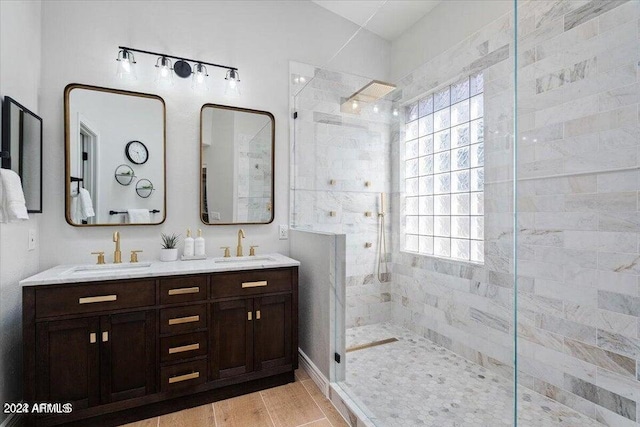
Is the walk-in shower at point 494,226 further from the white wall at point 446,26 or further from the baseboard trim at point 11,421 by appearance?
the baseboard trim at point 11,421

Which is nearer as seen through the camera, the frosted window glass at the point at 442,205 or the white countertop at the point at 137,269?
the white countertop at the point at 137,269

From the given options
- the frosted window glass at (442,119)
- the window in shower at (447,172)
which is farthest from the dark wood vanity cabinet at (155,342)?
the frosted window glass at (442,119)

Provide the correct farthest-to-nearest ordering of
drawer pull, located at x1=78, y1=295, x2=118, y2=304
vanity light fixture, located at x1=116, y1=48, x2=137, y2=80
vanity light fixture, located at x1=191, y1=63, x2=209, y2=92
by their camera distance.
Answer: vanity light fixture, located at x1=191, y1=63, x2=209, y2=92
vanity light fixture, located at x1=116, y1=48, x2=137, y2=80
drawer pull, located at x1=78, y1=295, x2=118, y2=304

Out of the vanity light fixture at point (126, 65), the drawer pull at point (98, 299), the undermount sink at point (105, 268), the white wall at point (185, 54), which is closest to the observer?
the drawer pull at point (98, 299)

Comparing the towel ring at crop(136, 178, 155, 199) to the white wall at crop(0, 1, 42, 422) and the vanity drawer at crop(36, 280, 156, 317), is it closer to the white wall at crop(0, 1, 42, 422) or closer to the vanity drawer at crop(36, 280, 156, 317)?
the white wall at crop(0, 1, 42, 422)

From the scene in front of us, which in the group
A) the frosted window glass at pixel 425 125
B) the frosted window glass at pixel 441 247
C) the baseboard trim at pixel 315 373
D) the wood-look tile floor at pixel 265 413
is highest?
the frosted window glass at pixel 425 125

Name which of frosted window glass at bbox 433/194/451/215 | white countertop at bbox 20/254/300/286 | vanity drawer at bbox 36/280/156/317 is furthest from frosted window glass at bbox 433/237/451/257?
vanity drawer at bbox 36/280/156/317

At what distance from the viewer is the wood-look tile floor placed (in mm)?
1839

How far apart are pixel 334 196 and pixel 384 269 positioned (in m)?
0.69

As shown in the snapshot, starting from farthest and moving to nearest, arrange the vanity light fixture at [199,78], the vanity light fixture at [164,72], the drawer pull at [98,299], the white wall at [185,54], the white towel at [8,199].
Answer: the vanity light fixture at [199,78] < the vanity light fixture at [164,72] < the white wall at [185,54] < the drawer pull at [98,299] < the white towel at [8,199]

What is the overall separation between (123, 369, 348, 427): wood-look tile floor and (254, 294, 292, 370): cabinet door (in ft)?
0.67

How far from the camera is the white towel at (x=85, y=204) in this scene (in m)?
2.13

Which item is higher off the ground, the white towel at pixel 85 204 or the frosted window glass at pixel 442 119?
the frosted window glass at pixel 442 119

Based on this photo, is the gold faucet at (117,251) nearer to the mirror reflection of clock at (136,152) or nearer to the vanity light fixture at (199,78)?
the mirror reflection of clock at (136,152)
